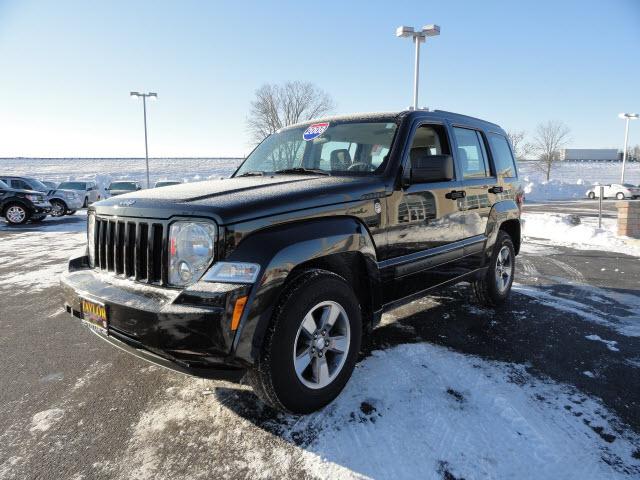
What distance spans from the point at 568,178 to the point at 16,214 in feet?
204

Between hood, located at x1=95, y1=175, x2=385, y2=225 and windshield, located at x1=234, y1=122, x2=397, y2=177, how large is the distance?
268mm

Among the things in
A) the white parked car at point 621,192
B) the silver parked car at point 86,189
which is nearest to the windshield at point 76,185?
the silver parked car at point 86,189

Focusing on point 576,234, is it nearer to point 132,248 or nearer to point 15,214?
point 132,248

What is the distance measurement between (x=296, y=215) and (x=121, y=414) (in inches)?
66.0

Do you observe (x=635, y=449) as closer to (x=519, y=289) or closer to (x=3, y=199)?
(x=519, y=289)

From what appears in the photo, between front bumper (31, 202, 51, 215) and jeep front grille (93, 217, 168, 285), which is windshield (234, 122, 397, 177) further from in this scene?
front bumper (31, 202, 51, 215)

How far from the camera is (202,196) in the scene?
249cm

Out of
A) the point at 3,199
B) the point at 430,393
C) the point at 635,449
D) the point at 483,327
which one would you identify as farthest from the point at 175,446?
the point at 3,199

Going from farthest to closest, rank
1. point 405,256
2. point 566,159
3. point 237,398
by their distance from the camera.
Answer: point 566,159, point 405,256, point 237,398

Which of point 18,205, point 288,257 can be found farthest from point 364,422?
point 18,205

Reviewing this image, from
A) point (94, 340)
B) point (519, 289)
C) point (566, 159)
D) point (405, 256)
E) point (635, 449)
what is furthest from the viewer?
point (566, 159)

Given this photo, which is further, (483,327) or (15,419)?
(483,327)

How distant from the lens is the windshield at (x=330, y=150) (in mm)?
3201

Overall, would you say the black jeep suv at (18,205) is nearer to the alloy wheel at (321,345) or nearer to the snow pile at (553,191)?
the alloy wheel at (321,345)
